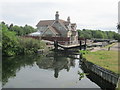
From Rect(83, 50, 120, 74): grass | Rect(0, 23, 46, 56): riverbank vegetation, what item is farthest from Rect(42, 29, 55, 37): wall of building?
Rect(83, 50, 120, 74): grass

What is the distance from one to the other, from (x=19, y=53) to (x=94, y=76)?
25832 millimetres

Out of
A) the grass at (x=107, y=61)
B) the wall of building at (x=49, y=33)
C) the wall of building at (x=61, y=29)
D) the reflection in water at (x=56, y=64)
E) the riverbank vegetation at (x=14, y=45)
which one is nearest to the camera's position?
the grass at (x=107, y=61)

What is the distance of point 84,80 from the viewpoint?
23438 millimetres

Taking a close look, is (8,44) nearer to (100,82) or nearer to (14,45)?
(14,45)

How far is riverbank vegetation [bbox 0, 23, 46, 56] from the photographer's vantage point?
1634 inches

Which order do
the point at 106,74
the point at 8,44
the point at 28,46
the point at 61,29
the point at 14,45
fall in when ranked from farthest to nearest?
1. the point at 61,29
2. the point at 28,46
3. the point at 14,45
4. the point at 8,44
5. the point at 106,74

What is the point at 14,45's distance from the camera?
42.8 m

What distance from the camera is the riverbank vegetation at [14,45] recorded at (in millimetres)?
41500

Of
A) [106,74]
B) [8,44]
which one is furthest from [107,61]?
[8,44]

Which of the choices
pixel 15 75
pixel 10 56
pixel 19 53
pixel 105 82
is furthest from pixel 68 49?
pixel 105 82

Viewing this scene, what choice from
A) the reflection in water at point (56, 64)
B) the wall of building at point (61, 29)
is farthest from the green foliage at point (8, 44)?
the wall of building at point (61, 29)

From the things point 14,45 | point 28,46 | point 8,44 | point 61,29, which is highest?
point 61,29

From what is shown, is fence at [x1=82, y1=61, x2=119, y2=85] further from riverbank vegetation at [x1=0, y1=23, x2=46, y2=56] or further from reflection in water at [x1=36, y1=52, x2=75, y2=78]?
riverbank vegetation at [x1=0, y1=23, x2=46, y2=56]

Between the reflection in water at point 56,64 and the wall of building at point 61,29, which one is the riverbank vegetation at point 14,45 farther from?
the wall of building at point 61,29
